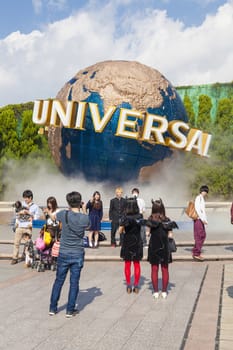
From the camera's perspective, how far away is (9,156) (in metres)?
31.8

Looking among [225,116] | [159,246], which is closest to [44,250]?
[159,246]

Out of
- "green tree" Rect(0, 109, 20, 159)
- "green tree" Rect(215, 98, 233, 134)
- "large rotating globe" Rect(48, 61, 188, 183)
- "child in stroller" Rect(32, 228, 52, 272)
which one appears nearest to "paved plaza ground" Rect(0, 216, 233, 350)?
"child in stroller" Rect(32, 228, 52, 272)

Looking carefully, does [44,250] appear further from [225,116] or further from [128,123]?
[225,116]

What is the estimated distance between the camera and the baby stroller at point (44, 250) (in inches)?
323

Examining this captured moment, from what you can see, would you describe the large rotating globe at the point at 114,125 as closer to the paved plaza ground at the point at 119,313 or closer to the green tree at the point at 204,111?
the paved plaza ground at the point at 119,313

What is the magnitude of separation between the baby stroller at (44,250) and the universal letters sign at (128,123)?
459 inches

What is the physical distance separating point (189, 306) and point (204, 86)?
4056cm

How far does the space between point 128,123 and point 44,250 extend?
1200 cm

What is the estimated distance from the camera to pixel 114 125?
1989cm

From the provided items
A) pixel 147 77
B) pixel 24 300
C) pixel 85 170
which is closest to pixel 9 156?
pixel 85 170

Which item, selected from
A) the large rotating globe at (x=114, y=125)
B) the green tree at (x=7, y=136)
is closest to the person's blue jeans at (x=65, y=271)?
the large rotating globe at (x=114, y=125)

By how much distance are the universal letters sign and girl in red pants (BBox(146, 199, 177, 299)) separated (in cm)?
1332

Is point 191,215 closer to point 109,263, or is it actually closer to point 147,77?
point 109,263

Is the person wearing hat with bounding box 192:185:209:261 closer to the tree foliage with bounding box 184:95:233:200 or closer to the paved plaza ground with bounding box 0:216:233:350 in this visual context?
the paved plaza ground with bounding box 0:216:233:350
